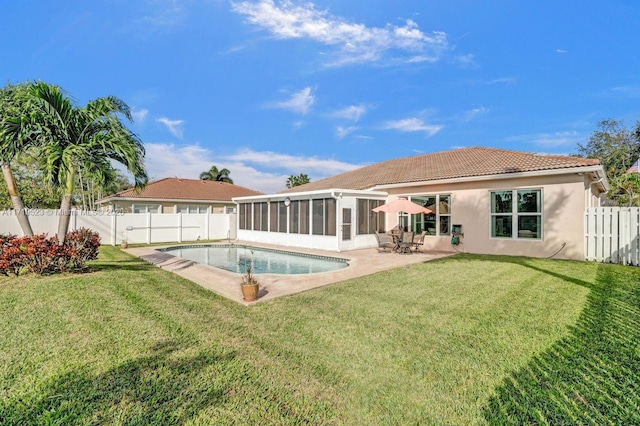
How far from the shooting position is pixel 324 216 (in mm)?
17078

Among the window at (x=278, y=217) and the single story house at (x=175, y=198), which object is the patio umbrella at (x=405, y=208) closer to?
the window at (x=278, y=217)

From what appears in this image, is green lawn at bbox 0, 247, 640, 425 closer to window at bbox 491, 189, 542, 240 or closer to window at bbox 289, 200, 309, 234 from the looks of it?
window at bbox 491, 189, 542, 240

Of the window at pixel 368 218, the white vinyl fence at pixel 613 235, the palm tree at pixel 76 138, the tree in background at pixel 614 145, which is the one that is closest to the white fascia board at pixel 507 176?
the window at pixel 368 218

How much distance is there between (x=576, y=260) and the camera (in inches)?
480

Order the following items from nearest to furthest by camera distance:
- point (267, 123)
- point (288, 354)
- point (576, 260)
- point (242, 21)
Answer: point (288, 354) < point (576, 260) < point (242, 21) < point (267, 123)

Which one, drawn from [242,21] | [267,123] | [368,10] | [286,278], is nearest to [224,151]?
[267,123]

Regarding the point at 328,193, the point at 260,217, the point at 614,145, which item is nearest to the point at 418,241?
the point at 328,193

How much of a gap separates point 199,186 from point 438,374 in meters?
33.9

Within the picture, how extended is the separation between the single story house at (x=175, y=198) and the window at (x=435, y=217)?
65.5ft

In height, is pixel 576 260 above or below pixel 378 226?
below

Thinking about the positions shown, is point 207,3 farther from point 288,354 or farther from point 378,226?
point 288,354

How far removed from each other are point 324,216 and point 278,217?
4655 millimetres

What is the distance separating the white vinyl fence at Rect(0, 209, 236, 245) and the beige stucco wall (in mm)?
16486

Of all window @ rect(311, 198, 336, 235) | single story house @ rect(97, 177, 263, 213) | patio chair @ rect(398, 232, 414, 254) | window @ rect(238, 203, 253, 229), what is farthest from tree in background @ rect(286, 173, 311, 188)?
patio chair @ rect(398, 232, 414, 254)
